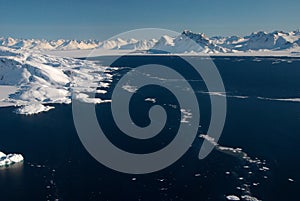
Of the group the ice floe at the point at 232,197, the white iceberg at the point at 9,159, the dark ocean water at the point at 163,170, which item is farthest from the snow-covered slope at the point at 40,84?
the ice floe at the point at 232,197

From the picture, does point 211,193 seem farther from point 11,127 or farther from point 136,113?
point 11,127

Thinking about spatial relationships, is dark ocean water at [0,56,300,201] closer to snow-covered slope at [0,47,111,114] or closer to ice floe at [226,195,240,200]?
ice floe at [226,195,240,200]

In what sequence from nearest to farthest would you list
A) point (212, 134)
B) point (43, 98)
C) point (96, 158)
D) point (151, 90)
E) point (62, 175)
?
point (62, 175)
point (96, 158)
point (212, 134)
point (43, 98)
point (151, 90)

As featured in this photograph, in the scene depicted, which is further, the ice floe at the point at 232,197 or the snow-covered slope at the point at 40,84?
the snow-covered slope at the point at 40,84

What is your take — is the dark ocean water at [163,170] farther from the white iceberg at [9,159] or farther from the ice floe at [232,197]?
the white iceberg at [9,159]

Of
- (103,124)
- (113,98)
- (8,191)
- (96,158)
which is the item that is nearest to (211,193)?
(96,158)

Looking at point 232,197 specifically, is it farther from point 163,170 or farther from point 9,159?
point 9,159

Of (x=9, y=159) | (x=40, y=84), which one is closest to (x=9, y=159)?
(x=9, y=159)

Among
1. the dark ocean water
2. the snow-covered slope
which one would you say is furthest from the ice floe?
the snow-covered slope
